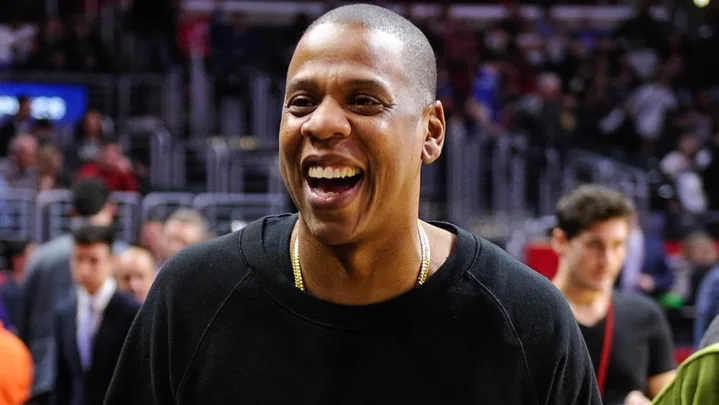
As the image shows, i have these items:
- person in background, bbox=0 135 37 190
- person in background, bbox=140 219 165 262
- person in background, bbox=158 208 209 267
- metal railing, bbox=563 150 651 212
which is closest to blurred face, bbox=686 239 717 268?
metal railing, bbox=563 150 651 212

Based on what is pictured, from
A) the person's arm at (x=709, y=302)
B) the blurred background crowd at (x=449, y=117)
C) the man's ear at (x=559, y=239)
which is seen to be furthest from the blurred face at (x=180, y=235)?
the person's arm at (x=709, y=302)

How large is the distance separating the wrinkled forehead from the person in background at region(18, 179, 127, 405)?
4.37 m

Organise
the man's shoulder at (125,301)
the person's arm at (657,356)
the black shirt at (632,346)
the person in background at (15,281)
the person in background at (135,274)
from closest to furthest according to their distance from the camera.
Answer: the black shirt at (632,346) → the person's arm at (657,356) → the man's shoulder at (125,301) → the person in background at (135,274) → the person in background at (15,281)

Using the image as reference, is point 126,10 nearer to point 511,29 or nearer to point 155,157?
point 155,157

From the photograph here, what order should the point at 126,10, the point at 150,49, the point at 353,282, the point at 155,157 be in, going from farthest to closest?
the point at 126,10 → the point at 150,49 → the point at 155,157 → the point at 353,282

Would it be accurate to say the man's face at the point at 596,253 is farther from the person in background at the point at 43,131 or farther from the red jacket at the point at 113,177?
the person in background at the point at 43,131

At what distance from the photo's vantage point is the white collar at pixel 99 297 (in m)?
5.63

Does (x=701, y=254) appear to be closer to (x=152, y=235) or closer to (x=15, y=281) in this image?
(x=152, y=235)

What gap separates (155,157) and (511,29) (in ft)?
22.2

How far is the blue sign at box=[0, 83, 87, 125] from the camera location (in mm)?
14906

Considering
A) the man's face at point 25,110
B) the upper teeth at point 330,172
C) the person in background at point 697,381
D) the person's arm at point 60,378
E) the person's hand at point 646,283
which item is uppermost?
the man's face at point 25,110

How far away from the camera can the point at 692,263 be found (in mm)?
10273

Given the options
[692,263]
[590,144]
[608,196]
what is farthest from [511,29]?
[608,196]

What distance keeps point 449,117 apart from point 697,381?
43.6 ft
